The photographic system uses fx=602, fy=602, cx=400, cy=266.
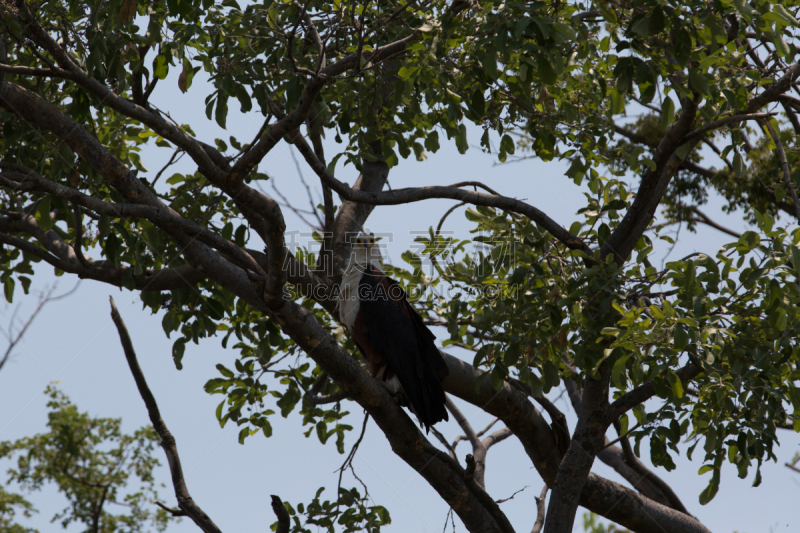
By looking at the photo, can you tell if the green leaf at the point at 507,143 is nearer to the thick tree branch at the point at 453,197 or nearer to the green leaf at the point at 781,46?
the thick tree branch at the point at 453,197

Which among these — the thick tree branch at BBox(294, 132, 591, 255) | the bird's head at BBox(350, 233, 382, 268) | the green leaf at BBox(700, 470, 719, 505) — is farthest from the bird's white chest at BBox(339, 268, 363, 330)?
the green leaf at BBox(700, 470, 719, 505)

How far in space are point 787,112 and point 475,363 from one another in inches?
124

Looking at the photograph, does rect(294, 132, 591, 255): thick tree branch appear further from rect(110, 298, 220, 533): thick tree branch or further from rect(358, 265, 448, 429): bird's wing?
rect(110, 298, 220, 533): thick tree branch

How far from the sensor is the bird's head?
4.83m

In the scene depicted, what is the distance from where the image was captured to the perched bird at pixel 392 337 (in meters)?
3.95

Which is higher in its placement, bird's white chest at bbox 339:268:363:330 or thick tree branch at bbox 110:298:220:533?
bird's white chest at bbox 339:268:363:330

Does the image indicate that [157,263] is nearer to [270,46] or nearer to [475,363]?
[270,46]

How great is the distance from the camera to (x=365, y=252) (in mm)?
4875

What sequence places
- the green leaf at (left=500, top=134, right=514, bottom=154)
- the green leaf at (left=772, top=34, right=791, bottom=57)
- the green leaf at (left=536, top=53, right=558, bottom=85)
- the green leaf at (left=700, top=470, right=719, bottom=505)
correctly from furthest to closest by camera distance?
the green leaf at (left=500, top=134, right=514, bottom=154) < the green leaf at (left=700, top=470, right=719, bottom=505) < the green leaf at (left=536, top=53, right=558, bottom=85) < the green leaf at (left=772, top=34, right=791, bottom=57)

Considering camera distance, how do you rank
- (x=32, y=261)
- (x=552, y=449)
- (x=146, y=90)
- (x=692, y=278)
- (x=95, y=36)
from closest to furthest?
(x=692, y=278), (x=95, y=36), (x=146, y=90), (x=552, y=449), (x=32, y=261)

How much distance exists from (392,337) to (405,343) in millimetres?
132

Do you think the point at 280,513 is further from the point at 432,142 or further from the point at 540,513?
the point at 540,513

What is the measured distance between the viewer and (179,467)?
3.83 m

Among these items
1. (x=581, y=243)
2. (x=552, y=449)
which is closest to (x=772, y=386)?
(x=581, y=243)
